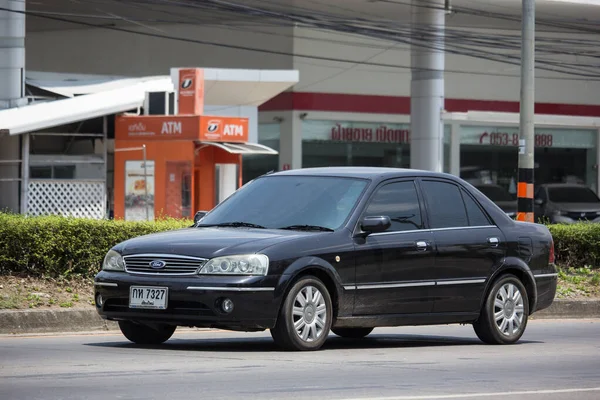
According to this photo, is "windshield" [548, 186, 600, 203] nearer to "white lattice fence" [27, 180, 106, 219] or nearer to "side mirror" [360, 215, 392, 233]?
"white lattice fence" [27, 180, 106, 219]

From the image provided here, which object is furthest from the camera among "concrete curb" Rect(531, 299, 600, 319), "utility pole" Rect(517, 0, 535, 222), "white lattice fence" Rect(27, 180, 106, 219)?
"white lattice fence" Rect(27, 180, 106, 219)

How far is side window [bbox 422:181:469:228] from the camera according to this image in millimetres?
12000

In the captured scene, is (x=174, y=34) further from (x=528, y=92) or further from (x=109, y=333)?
(x=109, y=333)

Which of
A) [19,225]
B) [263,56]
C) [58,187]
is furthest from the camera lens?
[263,56]

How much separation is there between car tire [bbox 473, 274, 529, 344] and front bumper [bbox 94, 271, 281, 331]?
270cm

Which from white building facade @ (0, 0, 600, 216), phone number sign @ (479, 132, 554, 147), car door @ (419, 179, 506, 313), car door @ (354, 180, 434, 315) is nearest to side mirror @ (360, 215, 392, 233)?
car door @ (354, 180, 434, 315)

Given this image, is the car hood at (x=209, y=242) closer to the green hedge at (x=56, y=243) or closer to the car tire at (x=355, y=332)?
the car tire at (x=355, y=332)

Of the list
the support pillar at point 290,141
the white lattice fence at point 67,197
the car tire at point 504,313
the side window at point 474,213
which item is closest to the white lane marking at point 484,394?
the car tire at point 504,313

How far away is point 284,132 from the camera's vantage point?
45031 mm

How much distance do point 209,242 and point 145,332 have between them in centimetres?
127

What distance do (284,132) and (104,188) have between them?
14932mm

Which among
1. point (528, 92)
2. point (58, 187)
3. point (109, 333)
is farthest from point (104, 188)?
point (109, 333)

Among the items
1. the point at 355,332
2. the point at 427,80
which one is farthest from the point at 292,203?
the point at 427,80

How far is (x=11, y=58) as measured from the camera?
29.4 metres
